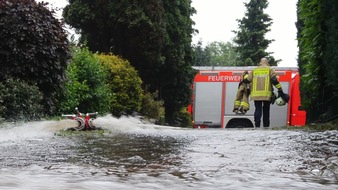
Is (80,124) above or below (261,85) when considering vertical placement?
below

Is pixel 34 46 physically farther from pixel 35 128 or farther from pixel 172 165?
pixel 172 165

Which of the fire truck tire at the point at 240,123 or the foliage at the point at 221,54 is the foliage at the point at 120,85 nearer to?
the fire truck tire at the point at 240,123

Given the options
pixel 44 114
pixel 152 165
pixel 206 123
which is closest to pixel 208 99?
pixel 206 123

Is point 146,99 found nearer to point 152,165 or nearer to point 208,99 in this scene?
point 208,99

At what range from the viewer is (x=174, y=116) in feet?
85.8

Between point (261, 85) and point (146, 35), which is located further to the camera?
point (146, 35)

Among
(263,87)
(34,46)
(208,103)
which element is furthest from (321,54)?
(208,103)

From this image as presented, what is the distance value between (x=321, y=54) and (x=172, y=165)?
5677 mm

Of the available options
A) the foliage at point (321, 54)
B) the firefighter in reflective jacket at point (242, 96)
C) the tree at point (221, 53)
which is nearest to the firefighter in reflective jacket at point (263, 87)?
the foliage at point (321, 54)

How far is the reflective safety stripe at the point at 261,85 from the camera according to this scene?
33.7 ft

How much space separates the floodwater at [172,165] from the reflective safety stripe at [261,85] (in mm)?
5020

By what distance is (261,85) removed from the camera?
10.3 metres

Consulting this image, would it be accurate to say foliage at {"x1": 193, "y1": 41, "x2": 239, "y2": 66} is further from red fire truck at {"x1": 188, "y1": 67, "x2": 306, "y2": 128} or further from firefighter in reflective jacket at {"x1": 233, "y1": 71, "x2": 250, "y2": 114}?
firefighter in reflective jacket at {"x1": 233, "y1": 71, "x2": 250, "y2": 114}

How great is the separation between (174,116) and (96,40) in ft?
23.5
